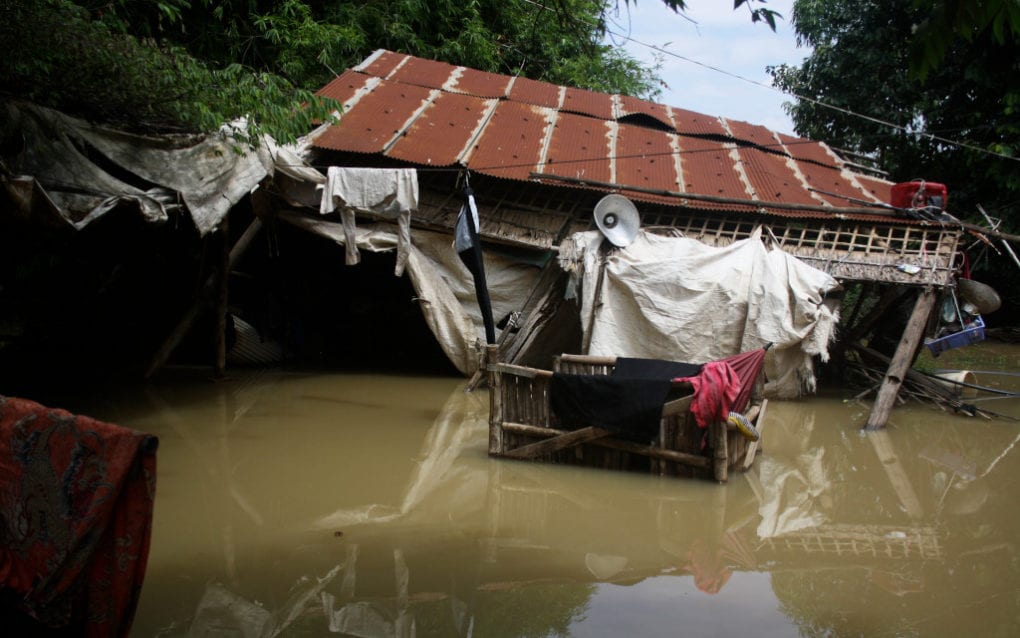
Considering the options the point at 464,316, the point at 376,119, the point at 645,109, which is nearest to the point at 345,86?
the point at 376,119

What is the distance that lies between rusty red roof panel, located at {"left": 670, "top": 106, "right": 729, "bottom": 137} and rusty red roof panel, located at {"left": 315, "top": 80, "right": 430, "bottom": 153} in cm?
398

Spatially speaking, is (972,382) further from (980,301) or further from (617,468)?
(617,468)

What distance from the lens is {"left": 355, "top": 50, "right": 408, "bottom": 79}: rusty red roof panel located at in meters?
11.6

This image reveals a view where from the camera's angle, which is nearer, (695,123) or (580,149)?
(580,149)

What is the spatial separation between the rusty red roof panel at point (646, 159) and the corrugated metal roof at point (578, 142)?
0.06 feet

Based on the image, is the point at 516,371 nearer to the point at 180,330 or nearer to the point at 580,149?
the point at 180,330

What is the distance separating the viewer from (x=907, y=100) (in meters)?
14.4

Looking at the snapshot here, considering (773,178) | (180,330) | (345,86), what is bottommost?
(180,330)

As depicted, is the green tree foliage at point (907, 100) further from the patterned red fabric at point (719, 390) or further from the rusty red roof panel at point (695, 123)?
the patterned red fabric at point (719, 390)

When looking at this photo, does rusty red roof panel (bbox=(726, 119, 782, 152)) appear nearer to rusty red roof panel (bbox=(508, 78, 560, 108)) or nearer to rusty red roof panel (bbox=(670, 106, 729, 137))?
rusty red roof panel (bbox=(670, 106, 729, 137))

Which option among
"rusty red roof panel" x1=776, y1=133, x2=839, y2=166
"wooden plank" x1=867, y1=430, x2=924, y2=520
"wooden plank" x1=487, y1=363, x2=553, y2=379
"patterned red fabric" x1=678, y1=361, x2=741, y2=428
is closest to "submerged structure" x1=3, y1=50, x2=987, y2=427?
"rusty red roof panel" x1=776, y1=133, x2=839, y2=166

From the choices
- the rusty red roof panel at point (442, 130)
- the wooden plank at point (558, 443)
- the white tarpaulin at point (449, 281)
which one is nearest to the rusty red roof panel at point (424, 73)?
the rusty red roof panel at point (442, 130)

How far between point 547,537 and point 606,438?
134cm

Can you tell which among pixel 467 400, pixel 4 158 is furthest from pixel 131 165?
pixel 467 400
